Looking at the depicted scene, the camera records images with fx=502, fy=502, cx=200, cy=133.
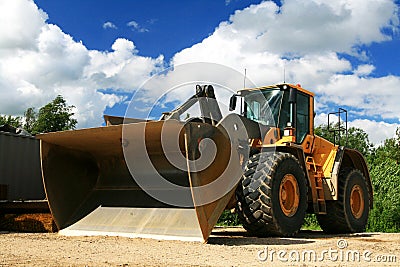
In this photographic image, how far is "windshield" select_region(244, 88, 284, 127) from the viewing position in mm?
8328

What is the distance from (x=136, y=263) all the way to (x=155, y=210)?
7.98ft

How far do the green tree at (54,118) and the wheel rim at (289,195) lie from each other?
96.2 feet

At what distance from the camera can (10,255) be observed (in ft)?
15.1

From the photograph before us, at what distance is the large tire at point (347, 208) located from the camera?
9.12 m

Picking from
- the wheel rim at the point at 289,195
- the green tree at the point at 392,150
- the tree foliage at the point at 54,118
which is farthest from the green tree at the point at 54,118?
the wheel rim at the point at 289,195

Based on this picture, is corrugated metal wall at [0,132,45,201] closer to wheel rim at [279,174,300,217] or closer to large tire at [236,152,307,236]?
large tire at [236,152,307,236]

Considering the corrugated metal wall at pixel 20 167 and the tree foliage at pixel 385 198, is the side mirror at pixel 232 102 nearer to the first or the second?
the tree foliage at pixel 385 198

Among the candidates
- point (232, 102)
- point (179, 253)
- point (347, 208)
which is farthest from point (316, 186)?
point (179, 253)

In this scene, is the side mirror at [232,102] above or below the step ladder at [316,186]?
above

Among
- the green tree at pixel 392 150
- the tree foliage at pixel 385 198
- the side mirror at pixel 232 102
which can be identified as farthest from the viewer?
the green tree at pixel 392 150

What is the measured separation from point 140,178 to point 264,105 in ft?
8.38

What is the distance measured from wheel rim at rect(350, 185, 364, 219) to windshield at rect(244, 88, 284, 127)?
2564mm

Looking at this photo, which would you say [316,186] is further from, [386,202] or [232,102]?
[386,202]

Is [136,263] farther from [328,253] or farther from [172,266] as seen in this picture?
[328,253]
